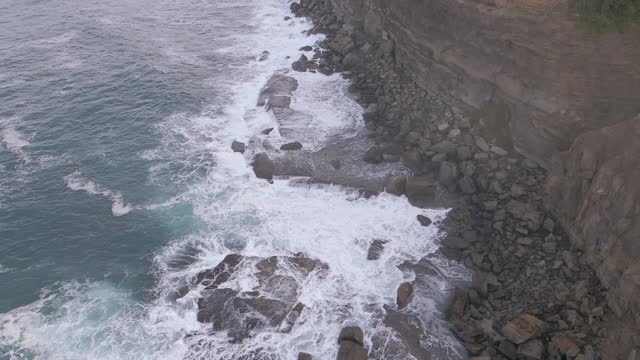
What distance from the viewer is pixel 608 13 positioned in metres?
32.0

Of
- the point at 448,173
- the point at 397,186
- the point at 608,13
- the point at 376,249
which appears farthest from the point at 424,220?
the point at 608,13

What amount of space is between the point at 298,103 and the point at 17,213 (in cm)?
2679

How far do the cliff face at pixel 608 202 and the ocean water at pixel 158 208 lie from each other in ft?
26.7

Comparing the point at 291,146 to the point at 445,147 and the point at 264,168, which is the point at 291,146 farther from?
the point at 445,147

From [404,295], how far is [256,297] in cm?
952

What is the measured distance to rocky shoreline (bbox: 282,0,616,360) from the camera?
28.8 metres

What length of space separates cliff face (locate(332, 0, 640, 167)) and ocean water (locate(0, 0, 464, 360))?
895 centimetres

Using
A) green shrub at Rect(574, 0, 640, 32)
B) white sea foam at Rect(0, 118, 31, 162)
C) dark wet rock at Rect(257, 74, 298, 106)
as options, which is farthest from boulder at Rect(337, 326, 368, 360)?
white sea foam at Rect(0, 118, 31, 162)

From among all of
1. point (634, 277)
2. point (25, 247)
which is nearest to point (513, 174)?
point (634, 277)

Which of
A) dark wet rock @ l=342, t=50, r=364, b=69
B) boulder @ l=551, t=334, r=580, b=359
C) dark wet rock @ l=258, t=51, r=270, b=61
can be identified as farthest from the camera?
dark wet rock @ l=258, t=51, r=270, b=61

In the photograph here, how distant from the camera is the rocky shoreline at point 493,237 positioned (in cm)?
2880

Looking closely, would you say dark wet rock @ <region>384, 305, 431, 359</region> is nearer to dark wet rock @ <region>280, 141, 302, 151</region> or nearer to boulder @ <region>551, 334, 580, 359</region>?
boulder @ <region>551, 334, 580, 359</region>

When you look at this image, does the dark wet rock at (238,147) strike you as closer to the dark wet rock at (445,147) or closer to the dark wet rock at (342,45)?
the dark wet rock at (445,147)

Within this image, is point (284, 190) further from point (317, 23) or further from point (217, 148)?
point (317, 23)
